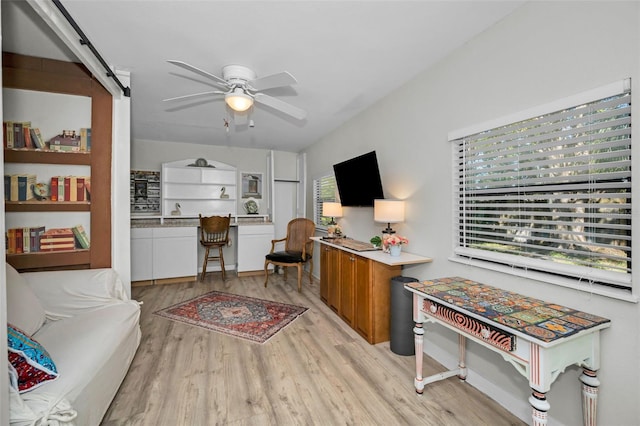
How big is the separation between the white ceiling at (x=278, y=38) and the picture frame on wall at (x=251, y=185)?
2659mm

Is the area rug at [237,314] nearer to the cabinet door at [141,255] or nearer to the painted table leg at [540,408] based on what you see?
the cabinet door at [141,255]

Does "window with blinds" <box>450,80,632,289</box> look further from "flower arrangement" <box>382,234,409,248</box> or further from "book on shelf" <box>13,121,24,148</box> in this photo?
"book on shelf" <box>13,121,24,148</box>

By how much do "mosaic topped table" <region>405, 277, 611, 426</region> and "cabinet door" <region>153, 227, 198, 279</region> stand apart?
168 inches

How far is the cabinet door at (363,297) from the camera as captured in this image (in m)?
2.70

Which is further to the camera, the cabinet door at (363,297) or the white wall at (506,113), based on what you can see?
the cabinet door at (363,297)

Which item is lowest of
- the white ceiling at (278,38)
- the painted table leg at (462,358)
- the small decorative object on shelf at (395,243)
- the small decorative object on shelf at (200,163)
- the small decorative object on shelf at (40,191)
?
the painted table leg at (462,358)

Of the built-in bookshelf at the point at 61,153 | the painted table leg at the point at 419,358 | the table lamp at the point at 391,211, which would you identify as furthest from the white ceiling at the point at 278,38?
the painted table leg at the point at 419,358

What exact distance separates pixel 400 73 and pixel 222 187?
162 inches

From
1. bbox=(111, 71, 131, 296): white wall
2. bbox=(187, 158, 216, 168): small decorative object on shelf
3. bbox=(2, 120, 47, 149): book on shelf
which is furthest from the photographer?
bbox=(187, 158, 216, 168): small decorative object on shelf

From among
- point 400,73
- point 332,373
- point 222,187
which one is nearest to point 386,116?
point 400,73

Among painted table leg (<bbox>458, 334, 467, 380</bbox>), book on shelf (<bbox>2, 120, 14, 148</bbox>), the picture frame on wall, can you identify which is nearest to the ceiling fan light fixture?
book on shelf (<bbox>2, 120, 14, 148</bbox>)

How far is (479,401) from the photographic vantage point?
1.91m

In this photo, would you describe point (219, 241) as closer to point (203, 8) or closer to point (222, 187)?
point (222, 187)

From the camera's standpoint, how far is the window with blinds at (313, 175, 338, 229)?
4586 millimetres
